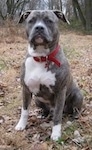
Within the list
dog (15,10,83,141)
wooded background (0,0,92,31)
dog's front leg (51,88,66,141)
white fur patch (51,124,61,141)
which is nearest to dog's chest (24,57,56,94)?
dog (15,10,83,141)

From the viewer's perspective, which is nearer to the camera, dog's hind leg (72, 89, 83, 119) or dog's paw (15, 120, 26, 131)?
dog's paw (15, 120, 26, 131)

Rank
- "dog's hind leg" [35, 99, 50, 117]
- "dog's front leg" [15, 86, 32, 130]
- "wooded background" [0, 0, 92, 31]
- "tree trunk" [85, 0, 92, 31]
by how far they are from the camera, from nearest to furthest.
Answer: "dog's front leg" [15, 86, 32, 130] < "dog's hind leg" [35, 99, 50, 117] < "tree trunk" [85, 0, 92, 31] < "wooded background" [0, 0, 92, 31]

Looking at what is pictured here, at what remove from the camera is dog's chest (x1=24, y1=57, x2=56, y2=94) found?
4453 mm

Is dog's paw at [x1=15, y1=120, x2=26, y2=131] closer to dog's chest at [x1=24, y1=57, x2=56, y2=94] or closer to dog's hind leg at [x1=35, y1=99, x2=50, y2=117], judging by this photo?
dog's hind leg at [x1=35, y1=99, x2=50, y2=117]

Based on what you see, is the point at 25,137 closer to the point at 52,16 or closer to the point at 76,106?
the point at 76,106

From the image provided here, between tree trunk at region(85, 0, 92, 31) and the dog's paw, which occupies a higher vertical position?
the dog's paw

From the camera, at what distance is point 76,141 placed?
14.5 ft

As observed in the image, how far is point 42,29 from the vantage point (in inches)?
166

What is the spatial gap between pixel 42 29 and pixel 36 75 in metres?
0.57

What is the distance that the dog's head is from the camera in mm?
4242

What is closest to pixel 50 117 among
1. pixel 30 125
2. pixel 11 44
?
pixel 30 125

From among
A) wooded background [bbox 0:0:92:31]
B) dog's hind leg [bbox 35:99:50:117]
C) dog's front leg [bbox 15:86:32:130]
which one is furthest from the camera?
wooded background [bbox 0:0:92:31]

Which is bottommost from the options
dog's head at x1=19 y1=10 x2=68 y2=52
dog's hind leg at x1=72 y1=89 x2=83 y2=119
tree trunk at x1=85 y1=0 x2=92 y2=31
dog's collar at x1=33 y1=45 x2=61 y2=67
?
tree trunk at x1=85 y1=0 x2=92 y2=31

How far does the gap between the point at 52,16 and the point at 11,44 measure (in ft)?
30.6
